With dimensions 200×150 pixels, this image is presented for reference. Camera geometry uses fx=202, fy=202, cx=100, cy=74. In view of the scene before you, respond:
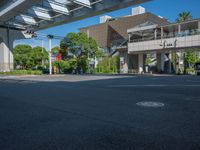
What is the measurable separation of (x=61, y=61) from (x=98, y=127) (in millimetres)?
39331

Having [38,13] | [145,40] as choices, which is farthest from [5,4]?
[145,40]

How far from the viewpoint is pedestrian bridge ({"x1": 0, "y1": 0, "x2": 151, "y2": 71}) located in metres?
18.9

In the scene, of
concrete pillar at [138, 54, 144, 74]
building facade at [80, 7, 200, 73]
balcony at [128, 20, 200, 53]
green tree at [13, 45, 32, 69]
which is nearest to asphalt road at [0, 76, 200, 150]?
balcony at [128, 20, 200, 53]

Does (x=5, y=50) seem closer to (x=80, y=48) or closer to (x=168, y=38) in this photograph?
(x=80, y=48)

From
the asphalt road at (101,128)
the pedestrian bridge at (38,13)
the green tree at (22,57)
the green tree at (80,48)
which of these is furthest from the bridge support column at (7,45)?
the asphalt road at (101,128)

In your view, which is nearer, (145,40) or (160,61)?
(145,40)

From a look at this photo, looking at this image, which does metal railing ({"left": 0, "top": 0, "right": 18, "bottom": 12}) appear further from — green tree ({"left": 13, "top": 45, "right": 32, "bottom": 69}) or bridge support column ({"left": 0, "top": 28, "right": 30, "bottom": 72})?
green tree ({"left": 13, "top": 45, "right": 32, "bottom": 69})

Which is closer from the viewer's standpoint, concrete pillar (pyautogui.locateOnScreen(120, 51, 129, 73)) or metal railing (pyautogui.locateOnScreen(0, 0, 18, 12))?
metal railing (pyautogui.locateOnScreen(0, 0, 18, 12))

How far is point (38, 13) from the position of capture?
2327cm

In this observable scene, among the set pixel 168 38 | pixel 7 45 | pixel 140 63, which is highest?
pixel 168 38

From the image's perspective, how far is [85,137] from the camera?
3.53 m

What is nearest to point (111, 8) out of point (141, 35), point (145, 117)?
point (145, 117)

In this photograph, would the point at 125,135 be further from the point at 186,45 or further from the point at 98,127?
the point at 186,45

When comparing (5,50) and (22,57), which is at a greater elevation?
(22,57)
